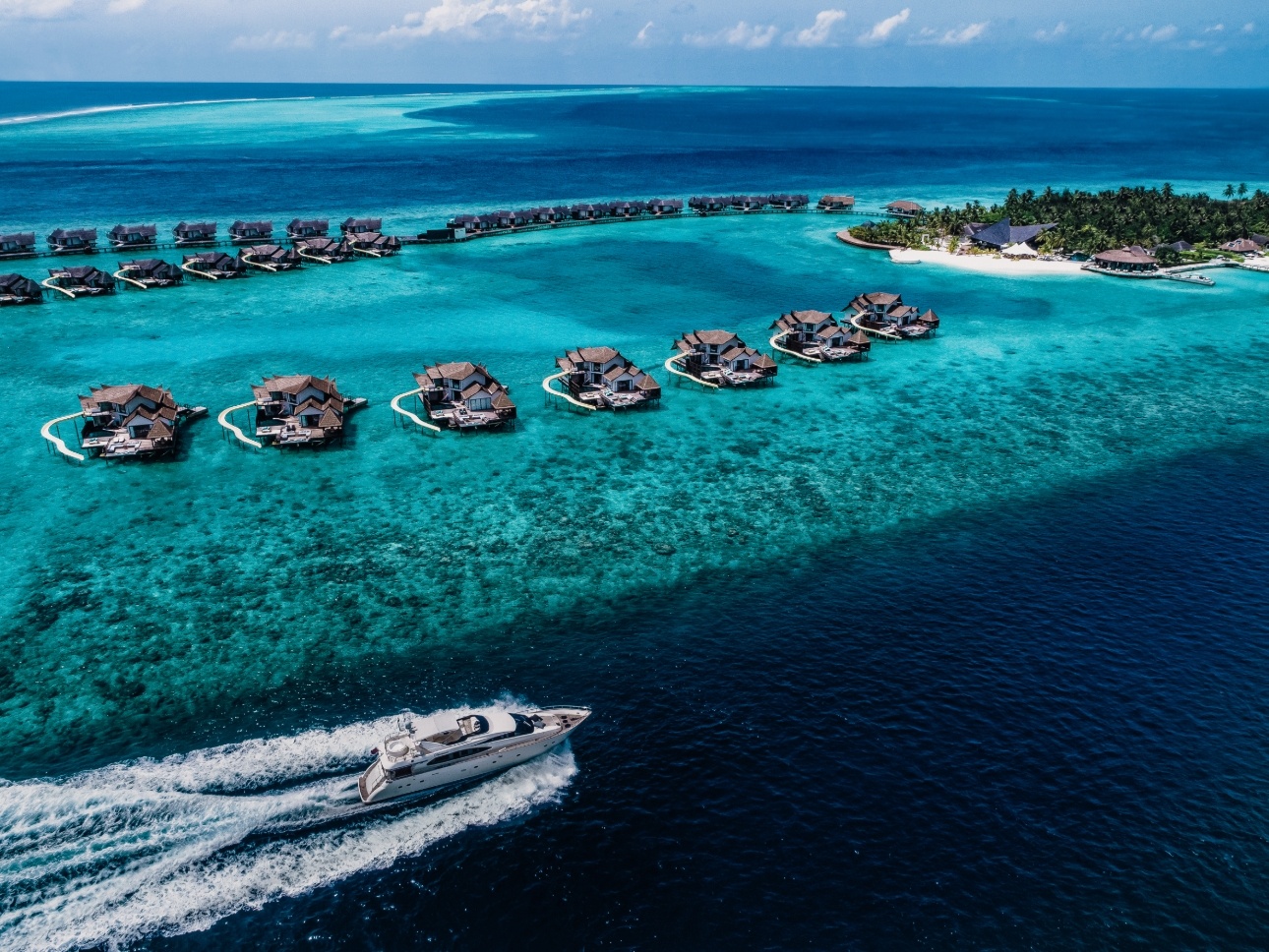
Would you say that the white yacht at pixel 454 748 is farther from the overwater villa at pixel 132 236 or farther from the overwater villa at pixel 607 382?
the overwater villa at pixel 132 236

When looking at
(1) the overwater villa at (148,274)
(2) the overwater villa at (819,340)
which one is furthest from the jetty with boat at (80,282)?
(2) the overwater villa at (819,340)

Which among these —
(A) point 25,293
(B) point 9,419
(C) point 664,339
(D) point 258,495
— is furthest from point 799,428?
(A) point 25,293

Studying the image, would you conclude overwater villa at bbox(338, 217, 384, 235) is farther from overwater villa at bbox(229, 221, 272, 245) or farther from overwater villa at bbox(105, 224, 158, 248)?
overwater villa at bbox(105, 224, 158, 248)

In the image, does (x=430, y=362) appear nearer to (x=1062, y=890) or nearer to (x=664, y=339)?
(x=664, y=339)

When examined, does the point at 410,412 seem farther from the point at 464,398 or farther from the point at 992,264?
A: the point at 992,264

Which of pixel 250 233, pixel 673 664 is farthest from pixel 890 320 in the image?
pixel 250 233

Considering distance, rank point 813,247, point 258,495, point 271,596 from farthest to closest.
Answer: point 813,247, point 258,495, point 271,596
